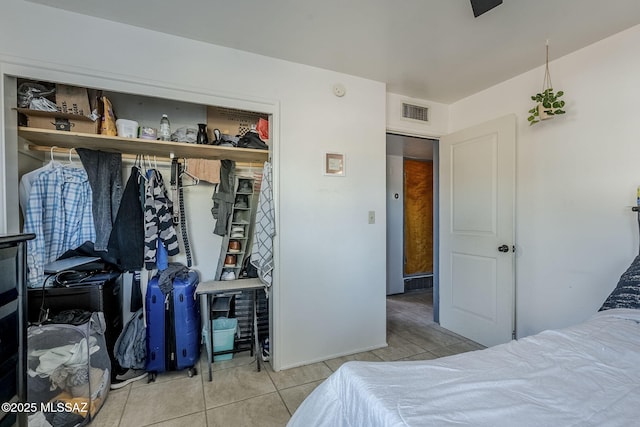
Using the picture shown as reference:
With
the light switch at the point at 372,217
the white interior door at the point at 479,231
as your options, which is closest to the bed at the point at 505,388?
the white interior door at the point at 479,231

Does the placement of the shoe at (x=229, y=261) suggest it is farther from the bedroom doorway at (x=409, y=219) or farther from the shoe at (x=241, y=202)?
the bedroom doorway at (x=409, y=219)

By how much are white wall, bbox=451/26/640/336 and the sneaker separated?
3.15m

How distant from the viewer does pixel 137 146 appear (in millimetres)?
2211

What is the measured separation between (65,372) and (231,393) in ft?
3.28

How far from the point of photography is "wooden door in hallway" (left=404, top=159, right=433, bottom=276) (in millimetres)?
4734

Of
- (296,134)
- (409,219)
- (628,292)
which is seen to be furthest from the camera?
(409,219)

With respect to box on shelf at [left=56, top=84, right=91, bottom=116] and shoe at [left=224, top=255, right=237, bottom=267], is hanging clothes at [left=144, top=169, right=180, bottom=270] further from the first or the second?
box on shelf at [left=56, top=84, right=91, bottom=116]

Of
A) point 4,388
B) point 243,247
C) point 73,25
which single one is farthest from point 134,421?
point 73,25

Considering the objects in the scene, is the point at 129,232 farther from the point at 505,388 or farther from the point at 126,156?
the point at 505,388

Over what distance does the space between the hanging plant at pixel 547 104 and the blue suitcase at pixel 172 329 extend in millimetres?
3028

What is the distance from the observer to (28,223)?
181 cm

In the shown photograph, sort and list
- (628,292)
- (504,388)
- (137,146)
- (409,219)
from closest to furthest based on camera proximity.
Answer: (504,388), (628,292), (137,146), (409,219)

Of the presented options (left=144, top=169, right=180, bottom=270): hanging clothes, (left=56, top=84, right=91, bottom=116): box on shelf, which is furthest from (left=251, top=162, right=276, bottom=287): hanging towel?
(left=56, top=84, right=91, bottom=116): box on shelf

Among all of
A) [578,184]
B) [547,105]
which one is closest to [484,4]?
[547,105]
